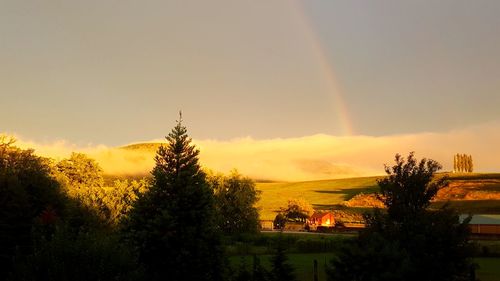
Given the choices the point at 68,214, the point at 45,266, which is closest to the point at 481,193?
the point at 68,214

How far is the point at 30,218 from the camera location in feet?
88.6

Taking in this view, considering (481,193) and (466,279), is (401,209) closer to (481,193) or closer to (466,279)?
(466,279)

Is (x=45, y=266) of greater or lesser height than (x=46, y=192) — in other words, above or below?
below

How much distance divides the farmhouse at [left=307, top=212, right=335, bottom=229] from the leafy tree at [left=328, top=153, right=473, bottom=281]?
328 feet

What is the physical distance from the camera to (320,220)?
12069cm

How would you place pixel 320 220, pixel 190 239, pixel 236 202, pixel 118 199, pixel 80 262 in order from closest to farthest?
pixel 80 262 < pixel 190 239 < pixel 118 199 < pixel 236 202 < pixel 320 220

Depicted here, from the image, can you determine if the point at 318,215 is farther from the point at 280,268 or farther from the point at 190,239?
the point at 280,268

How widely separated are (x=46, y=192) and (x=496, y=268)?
37.0 m

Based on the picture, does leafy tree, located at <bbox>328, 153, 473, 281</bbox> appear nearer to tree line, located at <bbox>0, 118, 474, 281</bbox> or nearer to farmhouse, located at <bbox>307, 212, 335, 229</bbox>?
tree line, located at <bbox>0, 118, 474, 281</bbox>

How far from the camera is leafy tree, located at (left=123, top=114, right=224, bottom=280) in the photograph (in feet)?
66.3

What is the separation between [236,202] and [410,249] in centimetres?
7667

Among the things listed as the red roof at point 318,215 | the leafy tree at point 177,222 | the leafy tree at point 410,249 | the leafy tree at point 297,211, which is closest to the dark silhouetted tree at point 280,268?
the leafy tree at point 410,249

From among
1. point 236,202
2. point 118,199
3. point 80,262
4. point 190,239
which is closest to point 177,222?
point 190,239

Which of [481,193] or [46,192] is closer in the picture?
[46,192]
